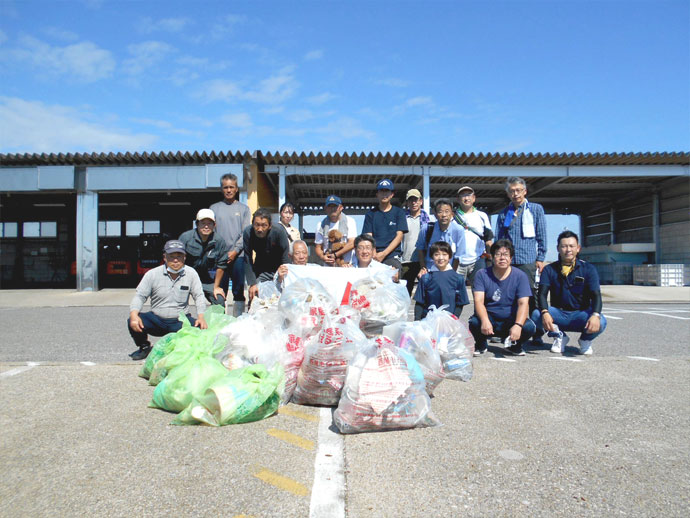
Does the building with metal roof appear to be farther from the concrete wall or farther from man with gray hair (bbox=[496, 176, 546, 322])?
man with gray hair (bbox=[496, 176, 546, 322])

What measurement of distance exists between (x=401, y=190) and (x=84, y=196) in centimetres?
959

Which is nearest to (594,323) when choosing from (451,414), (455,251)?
(455,251)

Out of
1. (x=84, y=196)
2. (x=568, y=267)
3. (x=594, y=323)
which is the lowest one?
(x=594, y=323)

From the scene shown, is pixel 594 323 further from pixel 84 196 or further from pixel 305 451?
pixel 84 196

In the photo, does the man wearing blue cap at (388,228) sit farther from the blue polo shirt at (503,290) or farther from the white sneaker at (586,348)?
the white sneaker at (586,348)

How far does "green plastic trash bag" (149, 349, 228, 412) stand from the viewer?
9.51 feet

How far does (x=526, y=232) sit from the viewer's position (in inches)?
200

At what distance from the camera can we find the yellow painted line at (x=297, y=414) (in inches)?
114

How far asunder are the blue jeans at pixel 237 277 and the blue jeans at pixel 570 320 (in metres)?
3.18

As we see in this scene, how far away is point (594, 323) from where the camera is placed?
14.8ft

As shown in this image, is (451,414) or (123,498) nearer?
(123,498)

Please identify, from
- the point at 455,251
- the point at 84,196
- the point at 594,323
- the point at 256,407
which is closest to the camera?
the point at 256,407

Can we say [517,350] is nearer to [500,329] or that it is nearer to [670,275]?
[500,329]

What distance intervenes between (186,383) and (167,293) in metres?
1.76
